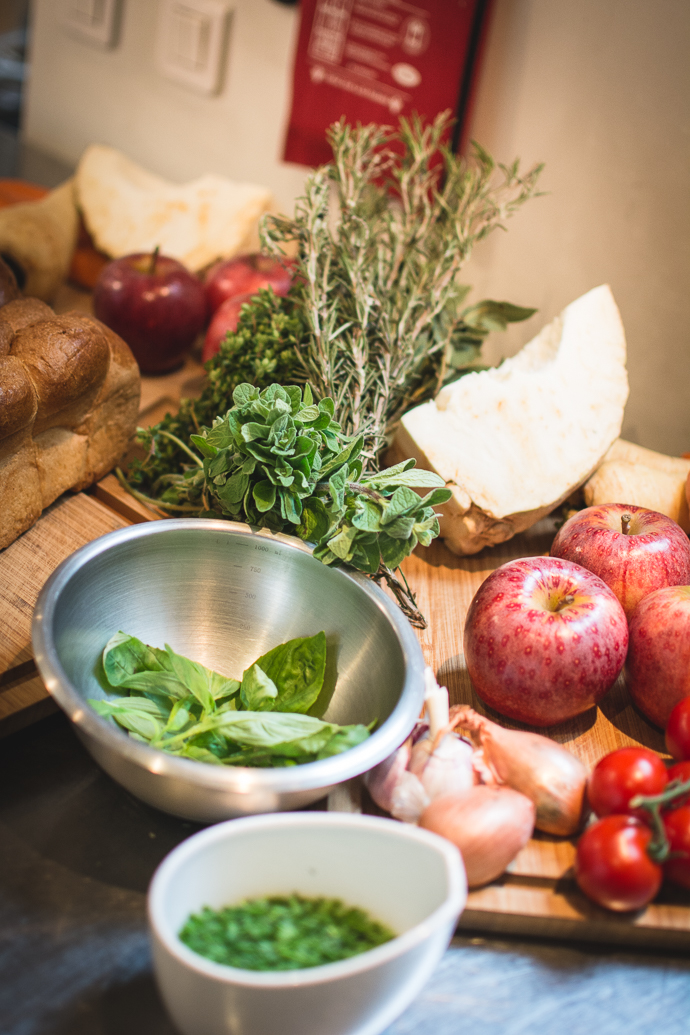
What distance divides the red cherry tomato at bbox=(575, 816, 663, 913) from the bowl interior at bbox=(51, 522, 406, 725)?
0.78 ft

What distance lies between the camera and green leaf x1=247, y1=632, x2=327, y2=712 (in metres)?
0.84

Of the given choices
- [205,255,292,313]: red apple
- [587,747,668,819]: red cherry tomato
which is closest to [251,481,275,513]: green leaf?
[587,747,668,819]: red cherry tomato

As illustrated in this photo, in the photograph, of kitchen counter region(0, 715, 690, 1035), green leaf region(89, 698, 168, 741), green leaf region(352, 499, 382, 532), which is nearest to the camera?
kitchen counter region(0, 715, 690, 1035)

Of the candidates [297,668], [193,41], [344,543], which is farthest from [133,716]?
[193,41]

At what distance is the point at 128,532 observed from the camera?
2.90 feet

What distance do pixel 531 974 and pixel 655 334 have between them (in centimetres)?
109

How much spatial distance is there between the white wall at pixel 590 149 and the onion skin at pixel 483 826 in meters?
0.95

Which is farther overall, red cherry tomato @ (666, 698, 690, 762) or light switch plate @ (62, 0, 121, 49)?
light switch plate @ (62, 0, 121, 49)

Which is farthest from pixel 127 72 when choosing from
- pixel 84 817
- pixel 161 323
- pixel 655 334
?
pixel 84 817

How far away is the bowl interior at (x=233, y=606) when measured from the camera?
851 millimetres

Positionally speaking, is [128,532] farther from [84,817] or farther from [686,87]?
[686,87]

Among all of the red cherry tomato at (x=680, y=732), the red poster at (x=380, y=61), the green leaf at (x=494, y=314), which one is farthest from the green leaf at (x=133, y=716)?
the red poster at (x=380, y=61)

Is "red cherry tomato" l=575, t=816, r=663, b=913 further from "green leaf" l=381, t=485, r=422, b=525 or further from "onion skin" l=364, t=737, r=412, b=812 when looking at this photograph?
"green leaf" l=381, t=485, r=422, b=525

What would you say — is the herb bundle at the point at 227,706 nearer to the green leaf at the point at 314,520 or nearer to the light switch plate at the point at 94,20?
the green leaf at the point at 314,520
